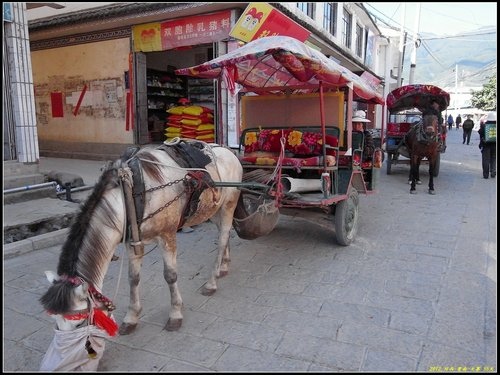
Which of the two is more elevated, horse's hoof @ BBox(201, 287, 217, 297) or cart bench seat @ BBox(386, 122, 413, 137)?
cart bench seat @ BBox(386, 122, 413, 137)

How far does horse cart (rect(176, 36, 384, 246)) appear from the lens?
4.08 m

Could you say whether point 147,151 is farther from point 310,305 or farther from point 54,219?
point 54,219

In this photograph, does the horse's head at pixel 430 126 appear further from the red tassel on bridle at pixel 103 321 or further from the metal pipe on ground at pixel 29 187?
the red tassel on bridle at pixel 103 321

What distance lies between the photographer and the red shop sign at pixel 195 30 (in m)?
8.35

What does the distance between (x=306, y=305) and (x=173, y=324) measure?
117 centimetres

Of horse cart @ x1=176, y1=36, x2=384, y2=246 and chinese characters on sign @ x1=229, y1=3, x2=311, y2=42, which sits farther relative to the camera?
chinese characters on sign @ x1=229, y1=3, x2=311, y2=42

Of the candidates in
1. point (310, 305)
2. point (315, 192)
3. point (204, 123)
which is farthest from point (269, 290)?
point (204, 123)

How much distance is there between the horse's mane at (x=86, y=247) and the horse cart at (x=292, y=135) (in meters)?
1.45

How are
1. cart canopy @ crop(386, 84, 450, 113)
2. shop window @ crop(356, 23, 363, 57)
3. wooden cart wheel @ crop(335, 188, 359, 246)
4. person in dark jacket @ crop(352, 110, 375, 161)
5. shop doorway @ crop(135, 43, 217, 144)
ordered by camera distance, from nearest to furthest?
wooden cart wheel @ crop(335, 188, 359, 246), person in dark jacket @ crop(352, 110, 375, 161), shop doorway @ crop(135, 43, 217, 144), cart canopy @ crop(386, 84, 450, 113), shop window @ crop(356, 23, 363, 57)

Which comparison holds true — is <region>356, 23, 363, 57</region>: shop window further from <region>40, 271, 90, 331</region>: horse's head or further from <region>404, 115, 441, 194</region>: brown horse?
<region>40, 271, 90, 331</region>: horse's head

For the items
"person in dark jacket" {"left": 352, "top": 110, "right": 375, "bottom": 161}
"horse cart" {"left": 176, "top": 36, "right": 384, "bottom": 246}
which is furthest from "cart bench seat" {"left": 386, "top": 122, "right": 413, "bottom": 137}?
"horse cart" {"left": 176, "top": 36, "right": 384, "bottom": 246}

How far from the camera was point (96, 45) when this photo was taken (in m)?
10.1

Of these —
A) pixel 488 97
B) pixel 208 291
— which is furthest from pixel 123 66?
pixel 488 97

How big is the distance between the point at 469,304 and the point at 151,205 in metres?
2.85
